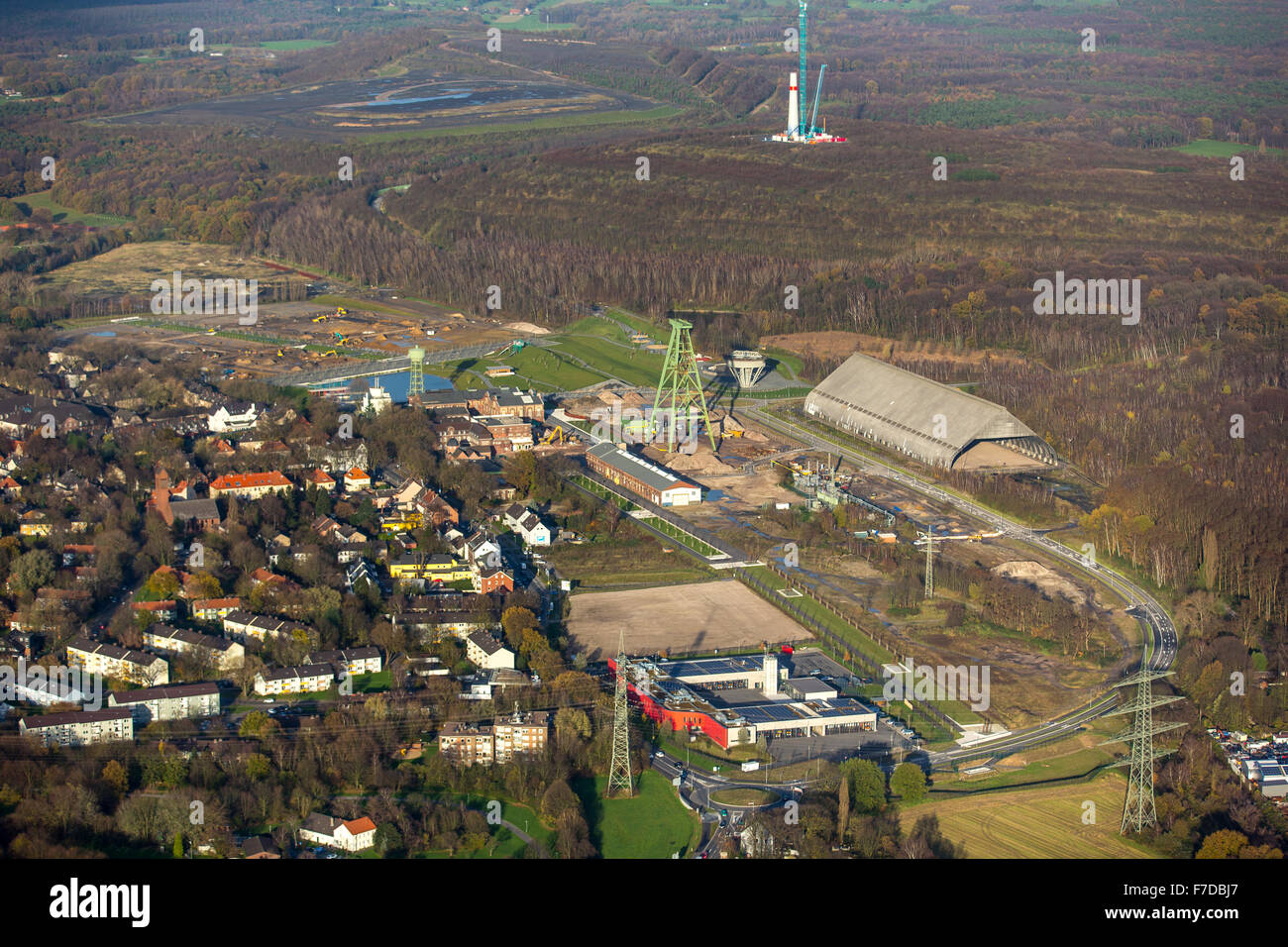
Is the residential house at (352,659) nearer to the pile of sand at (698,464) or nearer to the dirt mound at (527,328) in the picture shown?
the pile of sand at (698,464)

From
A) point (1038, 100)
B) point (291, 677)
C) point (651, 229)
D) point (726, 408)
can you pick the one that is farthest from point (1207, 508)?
point (1038, 100)

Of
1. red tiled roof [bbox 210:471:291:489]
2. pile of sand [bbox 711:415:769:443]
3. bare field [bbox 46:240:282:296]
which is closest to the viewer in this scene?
red tiled roof [bbox 210:471:291:489]

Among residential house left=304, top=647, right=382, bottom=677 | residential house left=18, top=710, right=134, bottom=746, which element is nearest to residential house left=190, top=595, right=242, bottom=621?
residential house left=304, top=647, right=382, bottom=677

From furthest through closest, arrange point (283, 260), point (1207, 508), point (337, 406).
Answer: point (283, 260) < point (337, 406) < point (1207, 508)

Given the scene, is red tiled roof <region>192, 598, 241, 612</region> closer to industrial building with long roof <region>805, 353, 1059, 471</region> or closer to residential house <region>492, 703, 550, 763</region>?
residential house <region>492, 703, 550, 763</region>

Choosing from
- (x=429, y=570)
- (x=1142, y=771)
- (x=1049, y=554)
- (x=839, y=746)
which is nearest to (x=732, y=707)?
(x=839, y=746)

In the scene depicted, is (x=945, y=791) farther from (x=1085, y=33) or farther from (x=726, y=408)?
(x=1085, y=33)

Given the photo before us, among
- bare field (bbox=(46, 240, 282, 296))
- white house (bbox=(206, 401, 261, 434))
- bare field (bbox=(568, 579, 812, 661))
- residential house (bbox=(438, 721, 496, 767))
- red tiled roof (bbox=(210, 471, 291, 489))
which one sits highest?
bare field (bbox=(46, 240, 282, 296))
